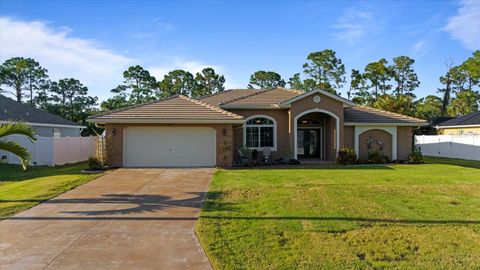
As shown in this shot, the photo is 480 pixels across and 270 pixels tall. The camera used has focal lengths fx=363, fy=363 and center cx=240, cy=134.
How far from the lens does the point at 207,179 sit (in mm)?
14016

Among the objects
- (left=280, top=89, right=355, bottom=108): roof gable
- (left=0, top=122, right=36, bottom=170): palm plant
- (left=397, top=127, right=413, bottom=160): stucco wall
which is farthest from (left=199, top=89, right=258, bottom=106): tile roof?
(left=0, top=122, right=36, bottom=170): palm plant

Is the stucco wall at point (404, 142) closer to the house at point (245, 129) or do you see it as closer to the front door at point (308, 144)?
the house at point (245, 129)

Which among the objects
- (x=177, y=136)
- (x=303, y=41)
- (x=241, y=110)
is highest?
(x=303, y=41)

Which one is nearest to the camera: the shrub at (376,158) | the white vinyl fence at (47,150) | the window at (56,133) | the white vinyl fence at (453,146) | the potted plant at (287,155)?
the potted plant at (287,155)

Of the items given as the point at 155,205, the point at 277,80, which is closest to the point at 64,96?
the point at 277,80

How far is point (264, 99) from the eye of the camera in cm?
2183

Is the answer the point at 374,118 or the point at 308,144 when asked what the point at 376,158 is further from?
the point at 308,144

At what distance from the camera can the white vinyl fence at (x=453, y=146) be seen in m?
24.2

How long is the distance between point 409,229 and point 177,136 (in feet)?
43.3

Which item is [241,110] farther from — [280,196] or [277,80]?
[277,80]

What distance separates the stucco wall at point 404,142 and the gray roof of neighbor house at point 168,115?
10.5 meters

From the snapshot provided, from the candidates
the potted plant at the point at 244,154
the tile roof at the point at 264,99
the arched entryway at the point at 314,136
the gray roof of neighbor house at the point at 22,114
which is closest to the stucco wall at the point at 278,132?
the tile roof at the point at 264,99

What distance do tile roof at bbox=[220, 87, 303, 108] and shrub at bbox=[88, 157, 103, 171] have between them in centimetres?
719

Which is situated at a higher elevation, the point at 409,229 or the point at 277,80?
the point at 277,80
